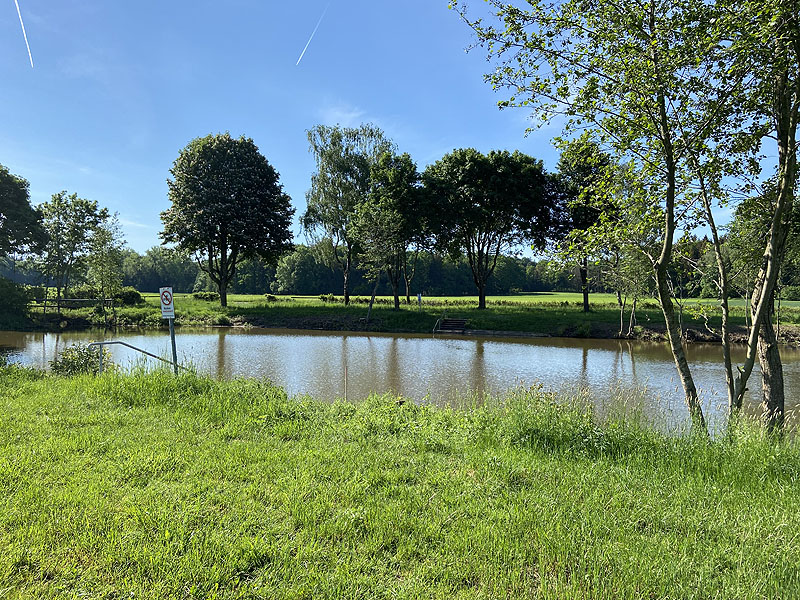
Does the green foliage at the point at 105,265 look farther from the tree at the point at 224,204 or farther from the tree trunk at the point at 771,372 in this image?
the tree trunk at the point at 771,372

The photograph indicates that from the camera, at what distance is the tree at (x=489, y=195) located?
31641mm

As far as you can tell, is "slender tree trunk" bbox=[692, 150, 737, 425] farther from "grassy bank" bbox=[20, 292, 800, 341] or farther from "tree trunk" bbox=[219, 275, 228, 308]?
"tree trunk" bbox=[219, 275, 228, 308]

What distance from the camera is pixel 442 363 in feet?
55.7

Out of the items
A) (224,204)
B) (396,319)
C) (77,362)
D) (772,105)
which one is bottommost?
(396,319)

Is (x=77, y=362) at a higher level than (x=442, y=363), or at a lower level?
higher

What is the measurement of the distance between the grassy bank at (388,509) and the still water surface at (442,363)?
2.61 metres

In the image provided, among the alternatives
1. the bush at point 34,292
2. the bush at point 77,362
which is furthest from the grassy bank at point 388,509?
the bush at point 34,292

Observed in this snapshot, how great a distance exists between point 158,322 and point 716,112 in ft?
111

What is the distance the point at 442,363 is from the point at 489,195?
1780 centimetres

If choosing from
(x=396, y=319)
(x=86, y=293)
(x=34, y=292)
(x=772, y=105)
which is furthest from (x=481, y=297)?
(x=34, y=292)

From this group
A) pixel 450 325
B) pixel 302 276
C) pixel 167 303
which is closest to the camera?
pixel 167 303

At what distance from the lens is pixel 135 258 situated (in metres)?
87.9

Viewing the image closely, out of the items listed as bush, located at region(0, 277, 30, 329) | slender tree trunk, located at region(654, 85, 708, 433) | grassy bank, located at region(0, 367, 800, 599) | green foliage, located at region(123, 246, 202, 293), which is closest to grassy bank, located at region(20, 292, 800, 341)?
bush, located at region(0, 277, 30, 329)

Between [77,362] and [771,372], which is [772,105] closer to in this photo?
[771,372]
